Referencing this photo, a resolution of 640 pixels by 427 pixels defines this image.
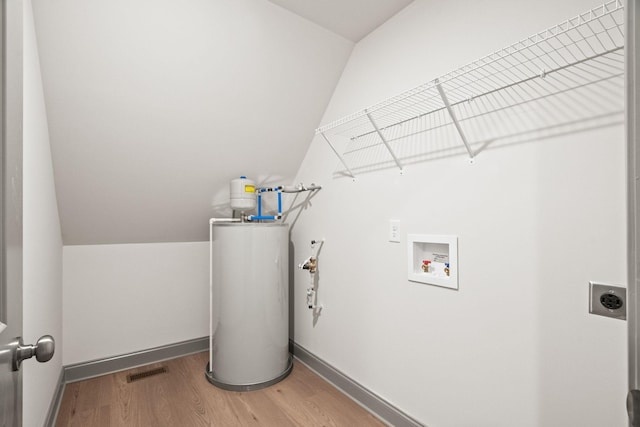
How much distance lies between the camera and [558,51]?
1121mm

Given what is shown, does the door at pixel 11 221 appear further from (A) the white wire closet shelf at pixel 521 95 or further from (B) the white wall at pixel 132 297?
(B) the white wall at pixel 132 297

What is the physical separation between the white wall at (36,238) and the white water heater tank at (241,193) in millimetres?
1045

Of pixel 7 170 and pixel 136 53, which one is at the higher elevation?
pixel 136 53

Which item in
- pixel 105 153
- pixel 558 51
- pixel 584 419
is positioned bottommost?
pixel 584 419

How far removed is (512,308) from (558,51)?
3.12 feet

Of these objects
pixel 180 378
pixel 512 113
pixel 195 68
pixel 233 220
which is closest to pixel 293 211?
pixel 233 220

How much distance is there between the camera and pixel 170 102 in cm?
187

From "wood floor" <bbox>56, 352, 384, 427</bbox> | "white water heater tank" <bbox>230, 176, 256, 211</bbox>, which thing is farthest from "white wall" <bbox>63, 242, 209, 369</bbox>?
"white water heater tank" <bbox>230, 176, 256, 211</bbox>

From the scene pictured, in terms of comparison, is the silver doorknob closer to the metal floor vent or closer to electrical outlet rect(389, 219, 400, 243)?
electrical outlet rect(389, 219, 400, 243)

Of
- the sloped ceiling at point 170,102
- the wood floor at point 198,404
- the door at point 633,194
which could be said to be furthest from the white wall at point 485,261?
the door at point 633,194

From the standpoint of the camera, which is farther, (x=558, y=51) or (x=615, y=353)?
(x=558, y=51)

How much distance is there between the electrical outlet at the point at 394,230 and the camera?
171cm

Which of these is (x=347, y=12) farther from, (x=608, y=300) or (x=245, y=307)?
(x=245, y=307)

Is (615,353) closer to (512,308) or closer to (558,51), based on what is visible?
(512,308)
